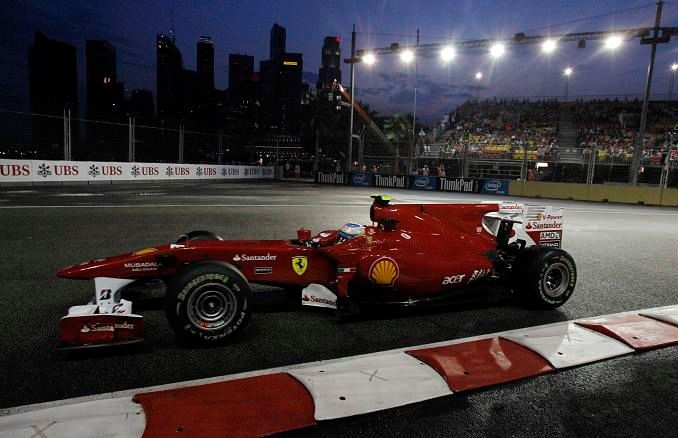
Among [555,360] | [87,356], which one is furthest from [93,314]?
[555,360]

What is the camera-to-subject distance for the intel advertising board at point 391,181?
91.3ft

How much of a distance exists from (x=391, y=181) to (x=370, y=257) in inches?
970

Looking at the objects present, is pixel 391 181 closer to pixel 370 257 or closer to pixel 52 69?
pixel 370 257

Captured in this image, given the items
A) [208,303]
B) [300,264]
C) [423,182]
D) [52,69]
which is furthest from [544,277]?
[52,69]

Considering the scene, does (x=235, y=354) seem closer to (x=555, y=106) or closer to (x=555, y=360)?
(x=555, y=360)

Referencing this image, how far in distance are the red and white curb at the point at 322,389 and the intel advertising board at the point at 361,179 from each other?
2552 cm

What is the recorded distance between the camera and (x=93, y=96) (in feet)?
347

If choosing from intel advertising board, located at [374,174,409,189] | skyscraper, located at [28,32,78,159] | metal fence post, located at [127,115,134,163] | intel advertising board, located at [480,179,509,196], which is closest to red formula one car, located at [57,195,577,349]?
intel advertising board, located at [480,179,509,196]

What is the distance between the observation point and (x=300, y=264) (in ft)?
13.3

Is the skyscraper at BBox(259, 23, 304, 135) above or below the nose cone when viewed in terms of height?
above

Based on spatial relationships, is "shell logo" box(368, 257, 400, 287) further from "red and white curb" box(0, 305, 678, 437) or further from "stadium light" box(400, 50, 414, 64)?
"stadium light" box(400, 50, 414, 64)

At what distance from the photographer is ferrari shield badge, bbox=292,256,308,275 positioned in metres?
4.02

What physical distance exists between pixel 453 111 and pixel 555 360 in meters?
47.7

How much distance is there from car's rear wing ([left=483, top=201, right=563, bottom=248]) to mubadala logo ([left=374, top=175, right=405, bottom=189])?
2247cm
